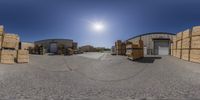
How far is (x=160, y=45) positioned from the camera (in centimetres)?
3002

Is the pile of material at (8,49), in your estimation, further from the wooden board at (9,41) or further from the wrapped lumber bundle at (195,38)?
the wrapped lumber bundle at (195,38)

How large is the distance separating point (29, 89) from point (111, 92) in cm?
335

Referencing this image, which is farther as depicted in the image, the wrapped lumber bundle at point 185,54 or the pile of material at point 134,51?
the pile of material at point 134,51

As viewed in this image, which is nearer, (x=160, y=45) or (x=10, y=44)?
(x=10, y=44)

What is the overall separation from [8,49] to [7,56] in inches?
39.2

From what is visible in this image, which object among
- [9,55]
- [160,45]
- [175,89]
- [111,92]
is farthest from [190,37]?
[160,45]

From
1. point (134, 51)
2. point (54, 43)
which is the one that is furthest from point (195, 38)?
point (54, 43)

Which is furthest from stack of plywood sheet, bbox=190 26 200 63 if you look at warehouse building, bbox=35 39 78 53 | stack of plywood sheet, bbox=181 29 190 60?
warehouse building, bbox=35 39 78 53

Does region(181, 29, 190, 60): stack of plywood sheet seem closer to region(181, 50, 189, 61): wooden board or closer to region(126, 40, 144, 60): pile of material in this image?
region(181, 50, 189, 61): wooden board

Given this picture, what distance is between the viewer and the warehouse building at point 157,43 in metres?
29.6

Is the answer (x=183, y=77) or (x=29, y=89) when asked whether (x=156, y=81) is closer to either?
(x=183, y=77)

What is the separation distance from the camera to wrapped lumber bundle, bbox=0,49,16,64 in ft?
38.4

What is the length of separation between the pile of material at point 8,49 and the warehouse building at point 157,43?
22.1m

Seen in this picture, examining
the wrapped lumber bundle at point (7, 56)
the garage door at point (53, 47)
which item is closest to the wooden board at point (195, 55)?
the wrapped lumber bundle at point (7, 56)
